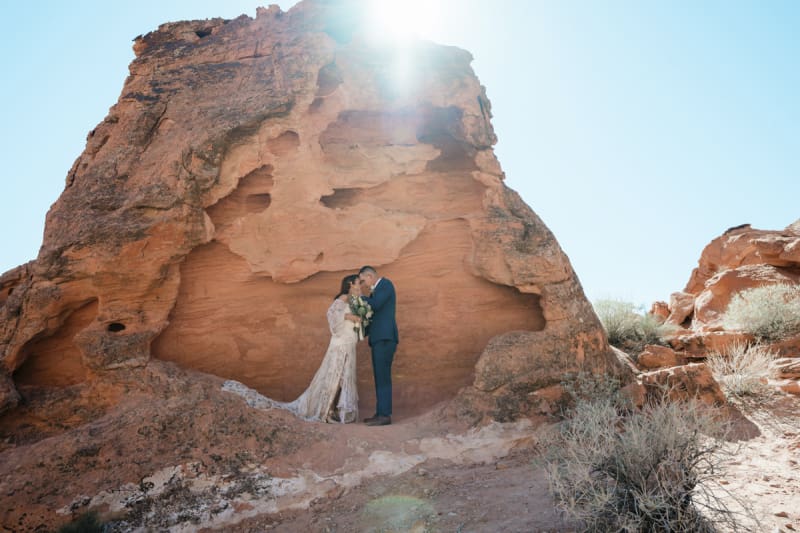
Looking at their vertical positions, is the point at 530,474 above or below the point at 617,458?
below

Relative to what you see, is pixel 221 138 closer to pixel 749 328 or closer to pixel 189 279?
pixel 189 279

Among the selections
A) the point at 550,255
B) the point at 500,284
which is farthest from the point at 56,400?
the point at 550,255

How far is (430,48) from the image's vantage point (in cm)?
768

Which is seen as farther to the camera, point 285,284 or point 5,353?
point 285,284

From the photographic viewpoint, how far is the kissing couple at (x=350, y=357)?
646 centimetres

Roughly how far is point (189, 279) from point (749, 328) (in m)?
9.59

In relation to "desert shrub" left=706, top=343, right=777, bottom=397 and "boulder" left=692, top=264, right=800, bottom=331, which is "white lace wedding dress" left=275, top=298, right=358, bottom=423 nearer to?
"desert shrub" left=706, top=343, right=777, bottom=397

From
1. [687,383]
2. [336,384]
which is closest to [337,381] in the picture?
[336,384]

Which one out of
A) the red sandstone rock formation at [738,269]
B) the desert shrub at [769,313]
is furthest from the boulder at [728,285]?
the desert shrub at [769,313]

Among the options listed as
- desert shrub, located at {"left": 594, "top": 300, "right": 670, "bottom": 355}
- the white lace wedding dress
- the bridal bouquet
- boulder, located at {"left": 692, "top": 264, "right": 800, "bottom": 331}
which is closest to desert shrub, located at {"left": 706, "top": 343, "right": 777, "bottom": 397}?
desert shrub, located at {"left": 594, "top": 300, "right": 670, "bottom": 355}

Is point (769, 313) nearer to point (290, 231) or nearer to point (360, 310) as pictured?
point (360, 310)

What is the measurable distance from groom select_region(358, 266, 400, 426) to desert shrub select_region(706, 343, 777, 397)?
4.48m

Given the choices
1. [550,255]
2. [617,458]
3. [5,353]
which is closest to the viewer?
[617,458]

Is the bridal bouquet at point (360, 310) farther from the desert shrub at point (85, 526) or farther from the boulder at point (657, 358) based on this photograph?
the boulder at point (657, 358)
